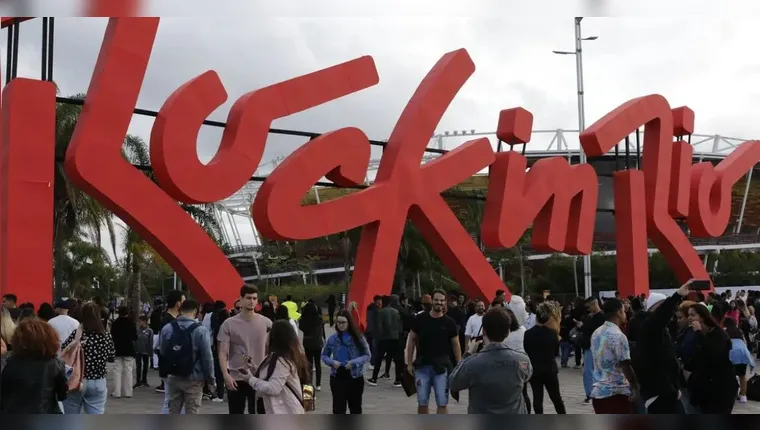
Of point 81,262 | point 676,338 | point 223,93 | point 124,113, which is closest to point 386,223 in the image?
point 223,93

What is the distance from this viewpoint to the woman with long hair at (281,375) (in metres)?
6.32

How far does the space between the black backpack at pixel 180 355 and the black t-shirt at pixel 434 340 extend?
2405 millimetres

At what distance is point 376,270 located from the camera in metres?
15.5

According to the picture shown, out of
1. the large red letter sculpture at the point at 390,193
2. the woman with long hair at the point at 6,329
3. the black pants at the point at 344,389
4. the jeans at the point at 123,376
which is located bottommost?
the jeans at the point at 123,376

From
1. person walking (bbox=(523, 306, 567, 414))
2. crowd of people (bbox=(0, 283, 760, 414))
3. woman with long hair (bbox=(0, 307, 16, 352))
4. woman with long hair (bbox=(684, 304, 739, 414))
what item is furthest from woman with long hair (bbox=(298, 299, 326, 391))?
woman with long hair (bbox=(684, 304, 739, 414))

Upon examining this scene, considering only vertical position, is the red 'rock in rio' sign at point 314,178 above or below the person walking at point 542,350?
above

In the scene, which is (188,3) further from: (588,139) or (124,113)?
(588,139)

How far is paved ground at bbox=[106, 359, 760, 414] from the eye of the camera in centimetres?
1162

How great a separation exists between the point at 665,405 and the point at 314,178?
8.22 m

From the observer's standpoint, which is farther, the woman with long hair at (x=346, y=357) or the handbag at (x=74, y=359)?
the woman with long hair at (x=346, y=357)

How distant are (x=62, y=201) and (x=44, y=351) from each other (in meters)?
17.1

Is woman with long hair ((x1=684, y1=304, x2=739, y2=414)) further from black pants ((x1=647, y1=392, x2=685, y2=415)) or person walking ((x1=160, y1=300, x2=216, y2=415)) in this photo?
person walking ((x1=160, y1=300, x2=216, y2=415))

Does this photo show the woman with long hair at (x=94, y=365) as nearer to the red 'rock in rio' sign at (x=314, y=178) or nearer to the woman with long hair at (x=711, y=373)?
the red 'rock in rio' sign at (x=314, y=178)

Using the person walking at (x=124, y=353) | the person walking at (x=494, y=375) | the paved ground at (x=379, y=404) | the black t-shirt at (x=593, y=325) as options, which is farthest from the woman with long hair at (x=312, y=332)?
the person walking at (x=494, y=375)
